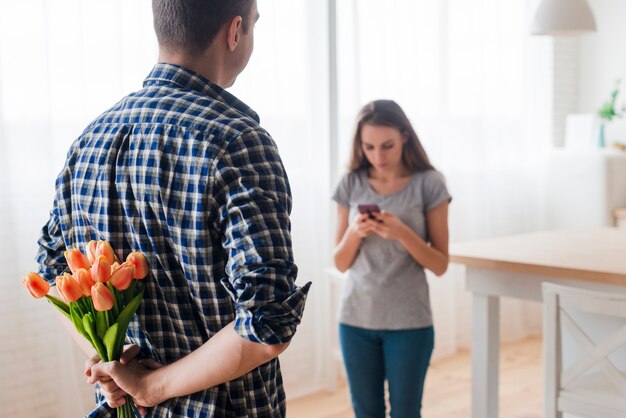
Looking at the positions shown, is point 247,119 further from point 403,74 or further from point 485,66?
point 485,66

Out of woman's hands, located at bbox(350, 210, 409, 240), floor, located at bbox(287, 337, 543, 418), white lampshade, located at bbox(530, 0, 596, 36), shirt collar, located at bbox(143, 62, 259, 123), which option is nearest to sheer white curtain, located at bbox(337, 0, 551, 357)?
floor, located at bbox(287, 337, 543, 418)

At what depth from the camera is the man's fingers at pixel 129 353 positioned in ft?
4.13

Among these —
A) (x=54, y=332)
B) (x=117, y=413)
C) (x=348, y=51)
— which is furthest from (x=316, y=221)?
(x=117, y=413)

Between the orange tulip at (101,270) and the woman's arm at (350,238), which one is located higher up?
the orange tulip at (101,270)

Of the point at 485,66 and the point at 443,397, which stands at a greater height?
the point at 485,66

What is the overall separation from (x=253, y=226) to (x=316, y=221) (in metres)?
2.91

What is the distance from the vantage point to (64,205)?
1354 mm

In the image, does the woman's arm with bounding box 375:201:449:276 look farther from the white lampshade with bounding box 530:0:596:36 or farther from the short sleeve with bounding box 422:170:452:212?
the white lampshade with bounding box 530:0:596:36

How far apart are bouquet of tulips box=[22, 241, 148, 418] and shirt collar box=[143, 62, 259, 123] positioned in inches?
10.6

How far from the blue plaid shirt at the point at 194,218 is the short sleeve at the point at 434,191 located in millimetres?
1398

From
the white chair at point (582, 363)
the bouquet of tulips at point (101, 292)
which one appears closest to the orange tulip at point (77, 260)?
the bouquet of tulips at point (101, 292)

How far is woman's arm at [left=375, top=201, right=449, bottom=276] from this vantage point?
2.51 m

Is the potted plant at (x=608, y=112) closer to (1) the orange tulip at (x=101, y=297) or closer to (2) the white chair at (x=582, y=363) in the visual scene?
(2) the white chair at (x=582, y=363)

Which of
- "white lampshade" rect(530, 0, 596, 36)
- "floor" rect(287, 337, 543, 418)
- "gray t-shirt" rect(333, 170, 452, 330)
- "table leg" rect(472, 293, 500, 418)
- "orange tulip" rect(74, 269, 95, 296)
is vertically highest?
"white lampshade" rect(530, 0, 596, 36)
